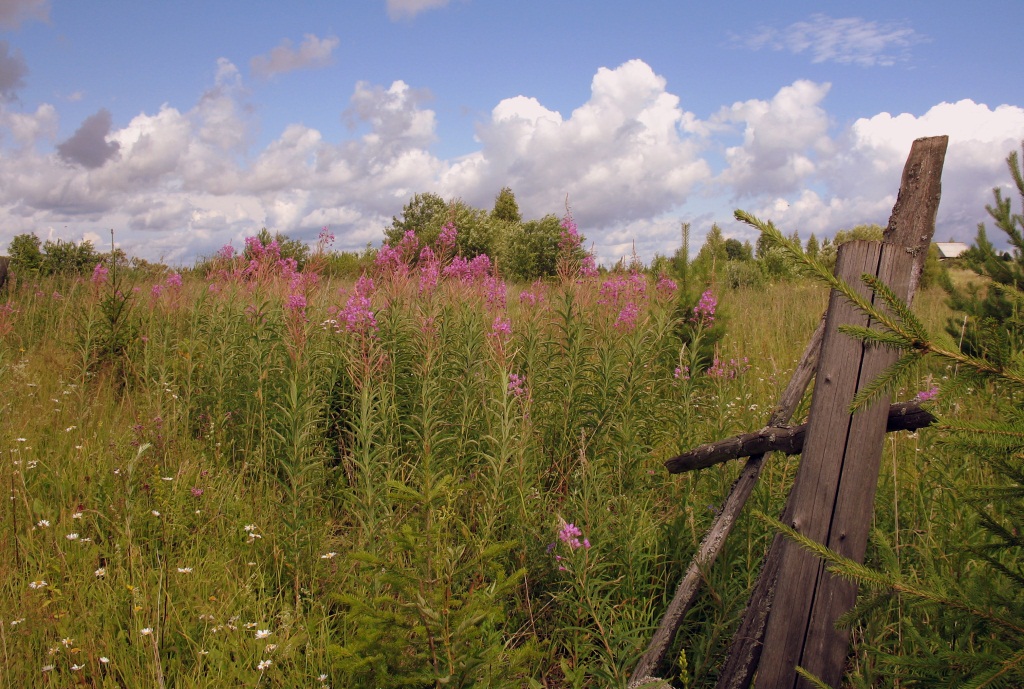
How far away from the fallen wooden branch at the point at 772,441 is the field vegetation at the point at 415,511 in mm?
172

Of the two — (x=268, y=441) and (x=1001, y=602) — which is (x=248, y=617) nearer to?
(x=268, y=441)

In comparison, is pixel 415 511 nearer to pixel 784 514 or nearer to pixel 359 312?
pixel 359 312

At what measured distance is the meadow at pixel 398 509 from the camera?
2480 millimetres

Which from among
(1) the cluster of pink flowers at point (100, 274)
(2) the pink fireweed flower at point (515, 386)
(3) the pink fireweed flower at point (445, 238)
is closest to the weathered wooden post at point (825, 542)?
(2) the pink fireweed flower at point (515, 386)

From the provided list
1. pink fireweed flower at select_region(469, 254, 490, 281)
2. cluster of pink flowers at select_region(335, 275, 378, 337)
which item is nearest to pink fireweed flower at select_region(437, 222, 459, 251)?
pink fireweed flower at select_region(469, 254, 490, 281)

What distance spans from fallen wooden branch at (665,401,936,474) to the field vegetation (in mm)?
172

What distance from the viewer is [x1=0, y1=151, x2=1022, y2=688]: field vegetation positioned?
7.42 ft

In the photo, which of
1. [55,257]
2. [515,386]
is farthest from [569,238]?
[55,257]

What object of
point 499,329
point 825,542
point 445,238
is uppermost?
point 445,238

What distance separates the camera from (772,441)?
265cm

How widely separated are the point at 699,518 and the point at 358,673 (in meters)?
1.94

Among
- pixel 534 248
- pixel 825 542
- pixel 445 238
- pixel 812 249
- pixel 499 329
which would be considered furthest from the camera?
pixel 534 248

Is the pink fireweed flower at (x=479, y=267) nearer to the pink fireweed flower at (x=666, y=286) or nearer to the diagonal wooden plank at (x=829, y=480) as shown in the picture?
the pink fireweed flower at (x=666, y=286)

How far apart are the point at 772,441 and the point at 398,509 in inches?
83.9
